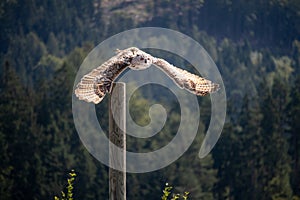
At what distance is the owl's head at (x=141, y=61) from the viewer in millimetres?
7855

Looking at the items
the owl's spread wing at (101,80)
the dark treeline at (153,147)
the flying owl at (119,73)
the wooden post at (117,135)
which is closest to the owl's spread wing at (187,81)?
the flying owl at (119,73)

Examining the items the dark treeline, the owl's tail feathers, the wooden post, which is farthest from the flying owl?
the dark treeline

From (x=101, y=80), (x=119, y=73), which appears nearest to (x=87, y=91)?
(x=101, y=80)

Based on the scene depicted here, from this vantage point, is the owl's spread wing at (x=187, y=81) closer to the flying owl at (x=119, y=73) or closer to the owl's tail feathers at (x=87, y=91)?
the flying owl at (x=119, y=73)

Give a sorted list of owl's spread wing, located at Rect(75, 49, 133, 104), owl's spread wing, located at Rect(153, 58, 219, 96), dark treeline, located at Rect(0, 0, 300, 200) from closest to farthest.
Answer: owl's spread wing, located at Rect(75, 49, 133, 104)
owl's spread wing, located at Rect(153, 58, 219, 96)
dark treeline, located at Rect(0, 0, 300, 200)

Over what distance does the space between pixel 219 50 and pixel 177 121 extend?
47269mm

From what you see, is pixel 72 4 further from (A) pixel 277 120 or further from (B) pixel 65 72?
(A) pixel 277 120

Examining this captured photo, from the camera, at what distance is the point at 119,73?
25.7 feet

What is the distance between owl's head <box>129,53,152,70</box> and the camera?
309 inches

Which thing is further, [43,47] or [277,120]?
[43,47]

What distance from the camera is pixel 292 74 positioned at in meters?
109

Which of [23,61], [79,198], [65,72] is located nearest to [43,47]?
[23,61]

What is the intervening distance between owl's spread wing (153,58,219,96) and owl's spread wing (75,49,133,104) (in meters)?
0.28

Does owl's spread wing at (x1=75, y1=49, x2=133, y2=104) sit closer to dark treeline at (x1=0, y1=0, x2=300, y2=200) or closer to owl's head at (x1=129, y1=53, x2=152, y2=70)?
owl's head at (x1=129, y1=53, x2=152, y2=70)
